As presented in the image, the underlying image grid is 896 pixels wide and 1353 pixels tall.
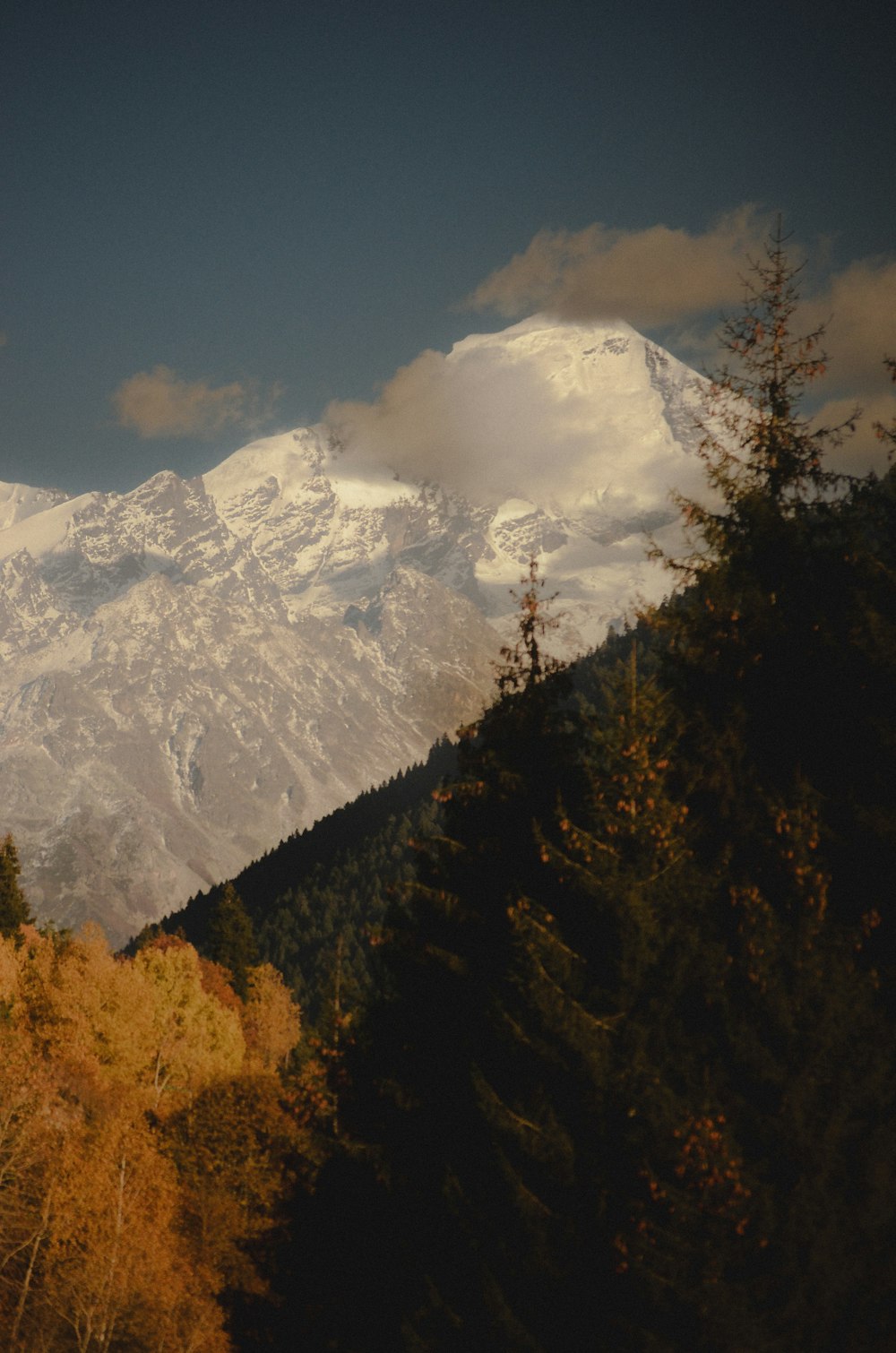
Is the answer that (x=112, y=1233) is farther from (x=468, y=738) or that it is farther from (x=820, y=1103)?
(x=820, y=1103)

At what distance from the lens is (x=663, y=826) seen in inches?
470

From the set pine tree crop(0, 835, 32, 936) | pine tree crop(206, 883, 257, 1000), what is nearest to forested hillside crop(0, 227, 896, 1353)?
pine tree crop(0, 835, 32, 936)

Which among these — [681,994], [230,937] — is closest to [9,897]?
[230,937]

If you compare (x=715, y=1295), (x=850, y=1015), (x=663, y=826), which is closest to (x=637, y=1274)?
(x=715, y=1295)

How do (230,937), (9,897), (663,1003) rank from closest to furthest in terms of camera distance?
(663,1003), (9,897), (230,937)

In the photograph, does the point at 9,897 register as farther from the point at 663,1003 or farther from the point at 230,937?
the point at 663,1003

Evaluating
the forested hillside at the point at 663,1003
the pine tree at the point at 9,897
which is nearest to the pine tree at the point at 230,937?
the pine tree at the point at 9,897

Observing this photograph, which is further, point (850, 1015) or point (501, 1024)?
point (501, 1024)

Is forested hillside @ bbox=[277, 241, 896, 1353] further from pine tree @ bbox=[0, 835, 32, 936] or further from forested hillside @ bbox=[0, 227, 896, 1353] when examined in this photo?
pine tree @ bbox=[0, 835, 32, 936]

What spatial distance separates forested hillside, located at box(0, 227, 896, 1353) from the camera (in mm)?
10086

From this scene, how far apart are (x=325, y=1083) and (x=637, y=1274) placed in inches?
362

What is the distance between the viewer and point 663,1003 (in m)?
11.2

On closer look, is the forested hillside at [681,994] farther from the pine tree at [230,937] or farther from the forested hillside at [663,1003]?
the pine tree at [230,937]

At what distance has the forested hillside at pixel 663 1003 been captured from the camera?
33.1 ft
